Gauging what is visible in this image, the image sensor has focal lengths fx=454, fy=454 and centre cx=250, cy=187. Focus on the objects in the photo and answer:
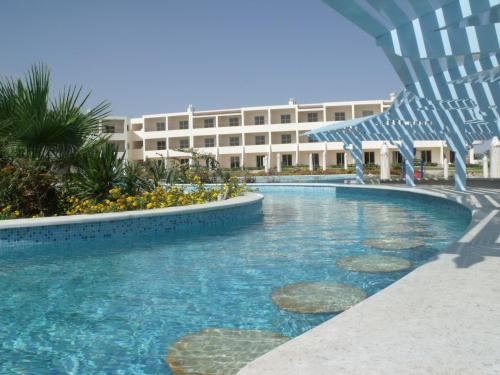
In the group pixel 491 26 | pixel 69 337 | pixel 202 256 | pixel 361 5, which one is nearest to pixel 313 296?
pixel 69 337

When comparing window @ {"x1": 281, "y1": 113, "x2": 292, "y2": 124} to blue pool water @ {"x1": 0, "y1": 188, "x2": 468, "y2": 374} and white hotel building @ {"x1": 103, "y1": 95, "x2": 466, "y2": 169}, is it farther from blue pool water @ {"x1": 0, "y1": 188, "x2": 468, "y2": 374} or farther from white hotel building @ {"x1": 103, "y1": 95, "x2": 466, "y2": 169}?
blue pool water @ {"x1": 0, "y1": 188, "x2": 468, "y2": 374}

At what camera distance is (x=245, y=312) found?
173 inches

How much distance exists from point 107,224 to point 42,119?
2.54 m

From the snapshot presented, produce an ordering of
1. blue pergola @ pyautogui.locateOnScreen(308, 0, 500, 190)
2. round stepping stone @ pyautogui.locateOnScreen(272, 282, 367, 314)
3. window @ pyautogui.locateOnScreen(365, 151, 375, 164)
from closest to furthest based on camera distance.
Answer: round stepping stone @ pyautogui.locateOnScreen(272, 282, 367, 314)
blue pergola @ pyautogui.locateOnScreen(308, 0, 500, 190)
window @ pyautogui.locateOnScreen(365, 151, 375, 164)

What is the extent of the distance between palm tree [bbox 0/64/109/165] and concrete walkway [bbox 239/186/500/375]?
7691mm

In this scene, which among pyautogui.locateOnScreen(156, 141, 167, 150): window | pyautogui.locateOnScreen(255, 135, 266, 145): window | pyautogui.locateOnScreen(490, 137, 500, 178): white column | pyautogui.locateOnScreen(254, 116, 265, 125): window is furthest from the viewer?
pyautogui.locateOnScreen(156, 141, 167, 150): window

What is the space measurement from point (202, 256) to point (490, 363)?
5.15 meters

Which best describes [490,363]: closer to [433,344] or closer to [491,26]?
[433,344]

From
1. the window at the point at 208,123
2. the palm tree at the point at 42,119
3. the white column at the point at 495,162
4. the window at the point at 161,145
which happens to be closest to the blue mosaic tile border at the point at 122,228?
the palm tree at the point at 42,119

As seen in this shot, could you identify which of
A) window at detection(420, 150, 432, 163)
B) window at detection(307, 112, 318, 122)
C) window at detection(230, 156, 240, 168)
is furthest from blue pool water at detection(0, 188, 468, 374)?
window at detection(230, 156, 240, 168)

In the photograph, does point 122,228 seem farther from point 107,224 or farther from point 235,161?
point 235,161

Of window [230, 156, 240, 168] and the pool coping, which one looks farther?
window [230, 156, 240, 168]

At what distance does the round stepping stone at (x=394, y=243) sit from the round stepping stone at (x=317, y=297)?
254cm

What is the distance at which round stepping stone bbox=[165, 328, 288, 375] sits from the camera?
3154 millimetres
